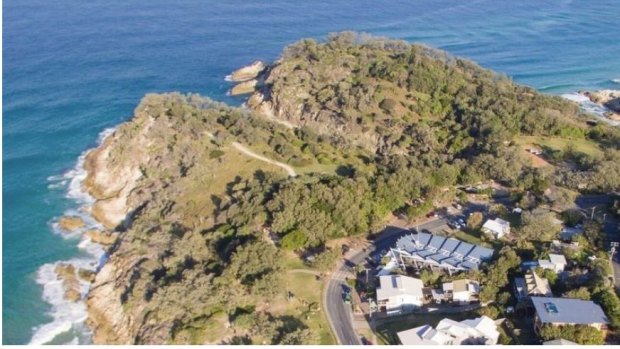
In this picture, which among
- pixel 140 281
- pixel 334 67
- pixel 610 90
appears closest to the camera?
pixel 140 281

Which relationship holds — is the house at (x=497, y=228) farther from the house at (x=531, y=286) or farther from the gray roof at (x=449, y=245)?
the house at (x=531, y=286)

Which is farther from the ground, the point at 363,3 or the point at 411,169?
the point at 363,3

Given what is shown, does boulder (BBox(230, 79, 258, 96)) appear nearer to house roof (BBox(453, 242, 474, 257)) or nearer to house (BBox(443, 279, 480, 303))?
house roof (BBox(453, 242, 474, 257))

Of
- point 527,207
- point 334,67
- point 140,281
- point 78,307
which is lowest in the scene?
point 78,307

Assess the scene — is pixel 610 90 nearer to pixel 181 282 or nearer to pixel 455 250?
pixel 455 250

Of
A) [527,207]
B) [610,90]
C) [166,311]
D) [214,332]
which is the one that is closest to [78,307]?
[166,311]

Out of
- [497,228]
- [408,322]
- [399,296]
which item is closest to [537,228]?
[497,228]

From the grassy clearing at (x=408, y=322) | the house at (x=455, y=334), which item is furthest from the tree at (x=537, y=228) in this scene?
the house at (x=455, y=334)
